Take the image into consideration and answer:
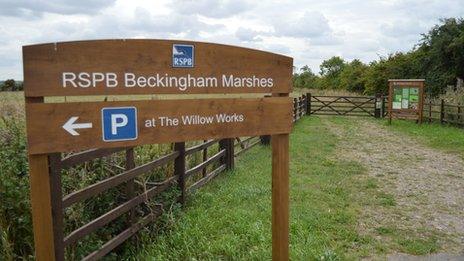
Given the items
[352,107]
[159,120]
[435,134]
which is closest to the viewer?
[159,120]

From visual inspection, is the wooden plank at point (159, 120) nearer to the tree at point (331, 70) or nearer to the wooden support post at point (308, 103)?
the wooden support post at point (308, 103)

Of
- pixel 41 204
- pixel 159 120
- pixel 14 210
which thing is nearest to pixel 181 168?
pixel 14 210

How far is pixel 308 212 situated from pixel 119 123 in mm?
3670

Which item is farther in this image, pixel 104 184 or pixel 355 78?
pixel 355 78

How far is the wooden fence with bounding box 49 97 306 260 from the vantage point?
3828mm

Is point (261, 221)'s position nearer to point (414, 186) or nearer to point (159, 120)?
point (159, 120)

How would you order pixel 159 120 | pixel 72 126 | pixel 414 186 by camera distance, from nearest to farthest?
1. pixel 72 126
2. pixel 159 120
3. pixel 414 186

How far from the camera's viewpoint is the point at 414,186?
8234 millimetres

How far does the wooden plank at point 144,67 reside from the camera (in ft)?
9.48

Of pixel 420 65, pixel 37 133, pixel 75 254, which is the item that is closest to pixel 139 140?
pixel 37 133

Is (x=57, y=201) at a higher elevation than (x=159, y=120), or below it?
below

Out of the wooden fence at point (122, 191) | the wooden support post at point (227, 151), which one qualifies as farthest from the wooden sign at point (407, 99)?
the wooden fence at point (122, 191)

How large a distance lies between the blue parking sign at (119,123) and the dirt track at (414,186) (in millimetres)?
3104

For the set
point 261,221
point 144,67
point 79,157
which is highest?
point 144,67
